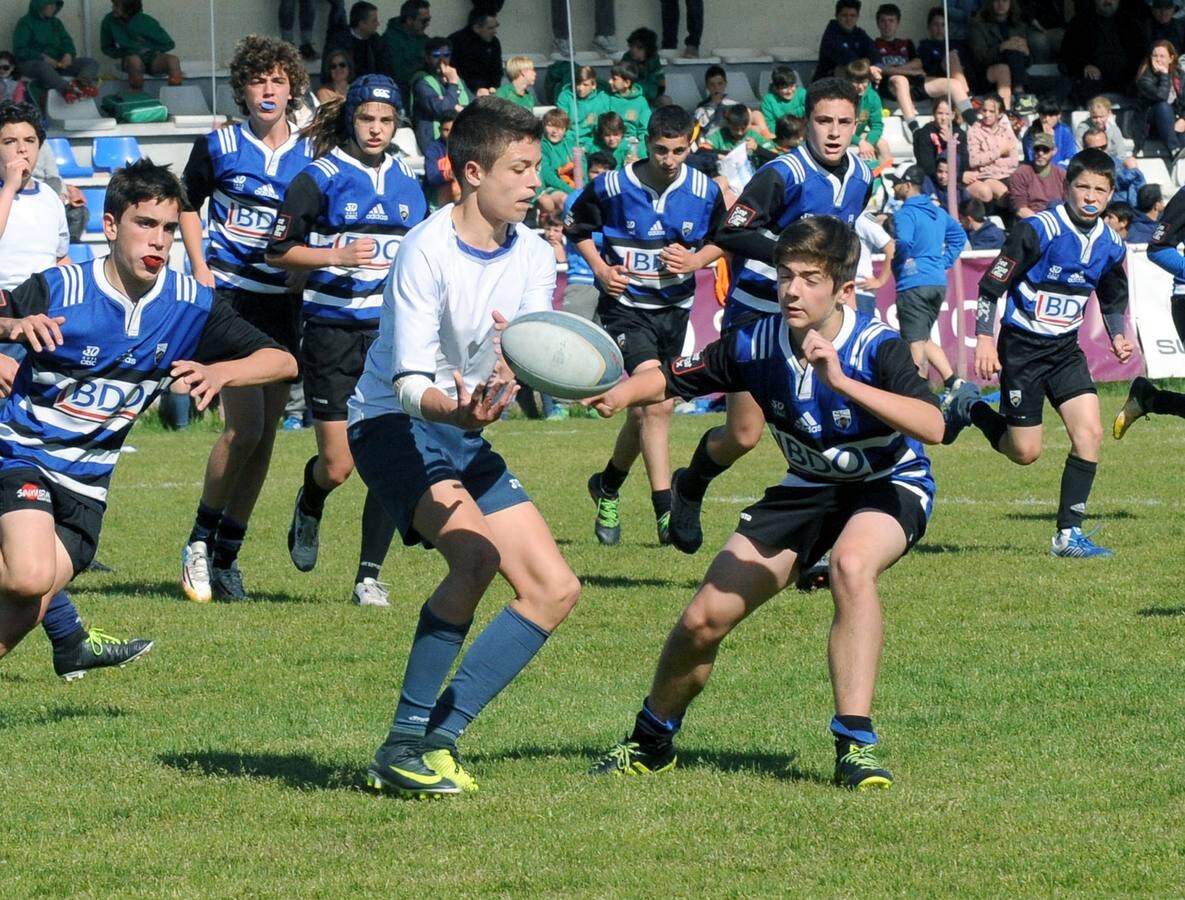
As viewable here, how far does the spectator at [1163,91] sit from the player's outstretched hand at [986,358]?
1322 centimetres

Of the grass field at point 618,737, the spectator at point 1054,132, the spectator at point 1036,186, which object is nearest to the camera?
the grass field at point 618,737

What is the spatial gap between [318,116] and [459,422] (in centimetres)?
375

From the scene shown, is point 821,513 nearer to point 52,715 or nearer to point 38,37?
point 52,715

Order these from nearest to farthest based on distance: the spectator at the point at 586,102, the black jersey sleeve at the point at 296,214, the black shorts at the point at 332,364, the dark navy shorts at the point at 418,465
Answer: the dark navy shorts at the point at 418,465
the black jersey sleeve at the point at 296,214
the black shorts at the point at 332,364
the spectator at the point at 586,102

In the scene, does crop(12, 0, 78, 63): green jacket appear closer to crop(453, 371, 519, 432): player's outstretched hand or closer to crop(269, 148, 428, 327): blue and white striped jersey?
crop(269, 148, 428, 327): blue and white striped jersey

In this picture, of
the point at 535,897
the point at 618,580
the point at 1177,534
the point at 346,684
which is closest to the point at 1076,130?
the point at 1177,534

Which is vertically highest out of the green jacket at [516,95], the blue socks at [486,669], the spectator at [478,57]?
the spectator at [478,57]

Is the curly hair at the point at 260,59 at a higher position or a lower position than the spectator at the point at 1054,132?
higher

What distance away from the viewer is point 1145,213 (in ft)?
62.9

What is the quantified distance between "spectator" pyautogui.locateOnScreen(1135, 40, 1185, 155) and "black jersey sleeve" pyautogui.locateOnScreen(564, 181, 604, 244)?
44.2ft

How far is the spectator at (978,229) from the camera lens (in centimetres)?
1805

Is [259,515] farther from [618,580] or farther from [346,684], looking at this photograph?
Answer: [346,684]

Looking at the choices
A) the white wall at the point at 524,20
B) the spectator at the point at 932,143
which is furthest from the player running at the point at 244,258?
the white wall at the point at 524,20

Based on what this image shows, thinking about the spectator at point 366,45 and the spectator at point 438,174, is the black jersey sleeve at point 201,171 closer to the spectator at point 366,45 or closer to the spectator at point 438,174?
the spectator at point 438,174
